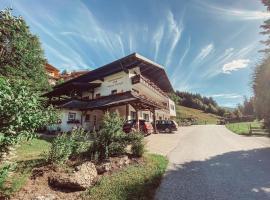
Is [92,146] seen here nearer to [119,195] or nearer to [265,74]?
[119,195]

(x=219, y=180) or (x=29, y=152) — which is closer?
(x=219, y=180)

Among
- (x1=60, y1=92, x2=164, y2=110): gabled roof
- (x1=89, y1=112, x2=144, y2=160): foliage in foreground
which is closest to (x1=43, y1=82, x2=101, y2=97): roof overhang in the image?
(x1=60, y1=92, x2=164, y2=110): gabled roof

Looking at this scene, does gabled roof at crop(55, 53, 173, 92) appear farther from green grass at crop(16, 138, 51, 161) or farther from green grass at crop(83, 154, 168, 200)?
green grass at crop(83, 154, 168, 200)

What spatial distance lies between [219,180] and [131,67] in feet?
63.6

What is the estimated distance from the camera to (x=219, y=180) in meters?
8.03

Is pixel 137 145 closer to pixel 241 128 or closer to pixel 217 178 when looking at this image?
pixel 217 178

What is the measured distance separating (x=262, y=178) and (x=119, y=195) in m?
5.71

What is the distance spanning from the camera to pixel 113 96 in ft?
76.9

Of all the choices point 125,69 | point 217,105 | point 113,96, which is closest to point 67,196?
point 113,96

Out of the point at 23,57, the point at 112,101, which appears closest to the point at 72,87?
the point at 23,57

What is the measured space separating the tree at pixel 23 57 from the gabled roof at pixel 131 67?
5.98 metres

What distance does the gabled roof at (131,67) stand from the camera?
81.4ft

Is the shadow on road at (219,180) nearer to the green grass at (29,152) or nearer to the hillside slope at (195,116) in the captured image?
the green grass at (29,152)

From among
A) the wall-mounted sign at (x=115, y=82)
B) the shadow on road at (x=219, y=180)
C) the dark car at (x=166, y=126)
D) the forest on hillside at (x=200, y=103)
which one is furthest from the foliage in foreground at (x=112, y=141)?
the forest on hillside at (x=200, y=103)
